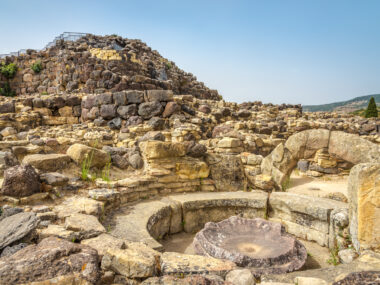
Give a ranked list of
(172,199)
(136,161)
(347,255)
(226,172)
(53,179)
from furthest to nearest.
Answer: (226,172)
(136,161)
(172,199)
(53,179)
(347,255)

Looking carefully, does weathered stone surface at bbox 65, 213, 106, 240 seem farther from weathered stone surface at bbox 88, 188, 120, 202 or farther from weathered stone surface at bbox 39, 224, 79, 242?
weathered stone surface at bbox 88, 188, 120, 202

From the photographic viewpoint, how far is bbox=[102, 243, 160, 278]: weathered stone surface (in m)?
2.10

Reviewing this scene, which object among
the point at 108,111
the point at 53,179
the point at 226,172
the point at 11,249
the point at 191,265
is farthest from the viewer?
the point at 108,111

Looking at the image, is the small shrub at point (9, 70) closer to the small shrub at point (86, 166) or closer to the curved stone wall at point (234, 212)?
the small shrub at point (86, 166)

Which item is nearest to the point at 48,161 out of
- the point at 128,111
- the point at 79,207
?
the point at 79,207

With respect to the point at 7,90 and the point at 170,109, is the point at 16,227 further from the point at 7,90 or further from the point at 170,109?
the point at 7,90

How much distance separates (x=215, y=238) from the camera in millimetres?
3861

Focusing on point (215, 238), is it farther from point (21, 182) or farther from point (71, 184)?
point (21, 182)

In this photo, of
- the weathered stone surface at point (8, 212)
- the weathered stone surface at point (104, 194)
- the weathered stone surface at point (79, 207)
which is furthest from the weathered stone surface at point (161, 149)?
the weathered stone surface at point (8, 212)

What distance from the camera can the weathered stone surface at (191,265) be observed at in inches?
88.8

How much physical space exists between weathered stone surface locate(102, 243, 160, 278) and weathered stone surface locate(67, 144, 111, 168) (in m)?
2.83

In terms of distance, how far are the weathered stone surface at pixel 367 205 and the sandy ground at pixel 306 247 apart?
0.83m

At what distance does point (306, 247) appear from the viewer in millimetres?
4188

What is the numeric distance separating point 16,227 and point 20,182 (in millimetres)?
1258
